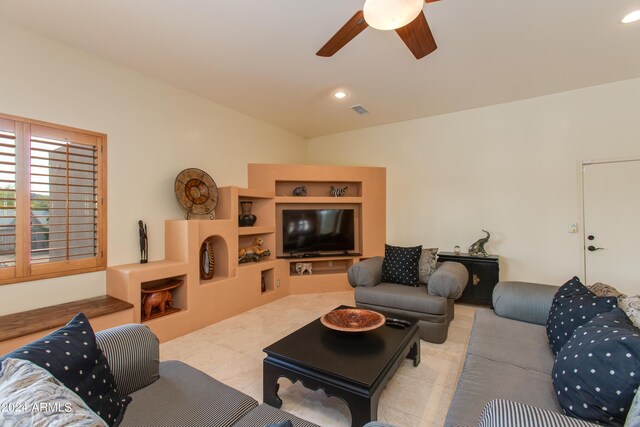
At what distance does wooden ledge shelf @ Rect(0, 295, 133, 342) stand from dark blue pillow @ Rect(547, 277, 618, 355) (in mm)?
3330

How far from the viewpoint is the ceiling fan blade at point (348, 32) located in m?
1.73

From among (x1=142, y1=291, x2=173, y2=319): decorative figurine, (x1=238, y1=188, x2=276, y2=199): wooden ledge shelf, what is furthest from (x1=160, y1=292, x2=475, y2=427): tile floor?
(x1=238, y1=188, x2=276, y2=199): wooden ledge shelf

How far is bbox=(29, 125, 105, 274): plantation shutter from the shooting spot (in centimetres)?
256

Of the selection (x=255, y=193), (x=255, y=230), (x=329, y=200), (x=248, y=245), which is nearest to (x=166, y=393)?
(x=255, y=230)

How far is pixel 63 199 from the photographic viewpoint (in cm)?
269

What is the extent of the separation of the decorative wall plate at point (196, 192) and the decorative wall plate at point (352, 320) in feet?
7.61

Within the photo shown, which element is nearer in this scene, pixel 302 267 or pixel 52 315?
pixel 52 315

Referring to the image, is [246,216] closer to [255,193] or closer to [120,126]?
[255,193]

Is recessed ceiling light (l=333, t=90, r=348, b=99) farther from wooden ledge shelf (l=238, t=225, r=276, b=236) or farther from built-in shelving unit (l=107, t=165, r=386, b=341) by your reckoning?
wooden ledge shelf (l=238, t=225, r=276, b=236)

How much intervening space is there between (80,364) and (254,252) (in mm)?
3271

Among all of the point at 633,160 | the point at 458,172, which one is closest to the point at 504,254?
the point at 458,172

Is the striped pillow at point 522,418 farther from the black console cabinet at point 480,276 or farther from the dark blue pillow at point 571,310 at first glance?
the black console cabinet at point 480,276

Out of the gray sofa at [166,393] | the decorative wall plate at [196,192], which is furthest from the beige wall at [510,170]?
the gray sofa at [166,393]

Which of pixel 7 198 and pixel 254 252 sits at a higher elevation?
pixel 7 198
